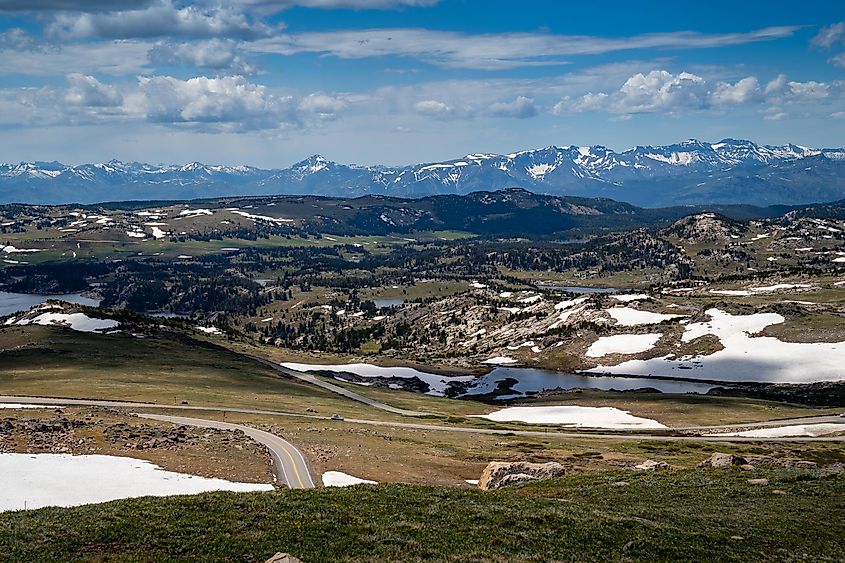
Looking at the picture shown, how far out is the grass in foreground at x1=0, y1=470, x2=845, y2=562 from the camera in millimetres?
30094

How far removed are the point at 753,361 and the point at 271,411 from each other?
13313cm

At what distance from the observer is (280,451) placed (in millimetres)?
65438

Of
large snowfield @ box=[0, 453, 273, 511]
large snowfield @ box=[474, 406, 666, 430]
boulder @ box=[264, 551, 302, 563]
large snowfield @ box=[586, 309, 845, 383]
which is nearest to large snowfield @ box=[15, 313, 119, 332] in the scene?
large snowfield @ box=[474, 406, 666, 430]

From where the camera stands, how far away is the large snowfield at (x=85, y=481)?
46000mm

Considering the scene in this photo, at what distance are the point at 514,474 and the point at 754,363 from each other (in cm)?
14666

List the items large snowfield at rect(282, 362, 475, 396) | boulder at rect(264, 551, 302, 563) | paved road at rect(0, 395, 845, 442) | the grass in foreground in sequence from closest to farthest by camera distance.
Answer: boulder at rect(264, 551, 302, 563), the grass in foreground, paved road at rect(0, 395, 845, 442), large snowfield at rect(282, 362, 475, 396)

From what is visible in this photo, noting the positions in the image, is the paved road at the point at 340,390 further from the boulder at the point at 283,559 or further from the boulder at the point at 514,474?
the boulder at the point at 283,559

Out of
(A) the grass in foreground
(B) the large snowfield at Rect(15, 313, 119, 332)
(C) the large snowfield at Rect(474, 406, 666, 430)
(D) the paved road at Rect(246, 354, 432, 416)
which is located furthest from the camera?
(B) the large snowfield at Rect(15, 313, 119, 332)

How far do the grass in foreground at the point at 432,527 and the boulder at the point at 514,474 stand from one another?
9506 mm

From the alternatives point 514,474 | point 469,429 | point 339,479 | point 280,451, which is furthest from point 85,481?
point 469,429

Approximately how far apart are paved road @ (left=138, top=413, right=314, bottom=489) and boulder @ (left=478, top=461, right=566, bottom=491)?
13364 millimetres

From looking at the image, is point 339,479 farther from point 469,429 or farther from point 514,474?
point 469,429

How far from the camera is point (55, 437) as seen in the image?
61.9m

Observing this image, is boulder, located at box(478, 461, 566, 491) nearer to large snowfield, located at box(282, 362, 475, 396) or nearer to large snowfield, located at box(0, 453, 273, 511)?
large snowfield, located at box(0, 453, 273, 511)
